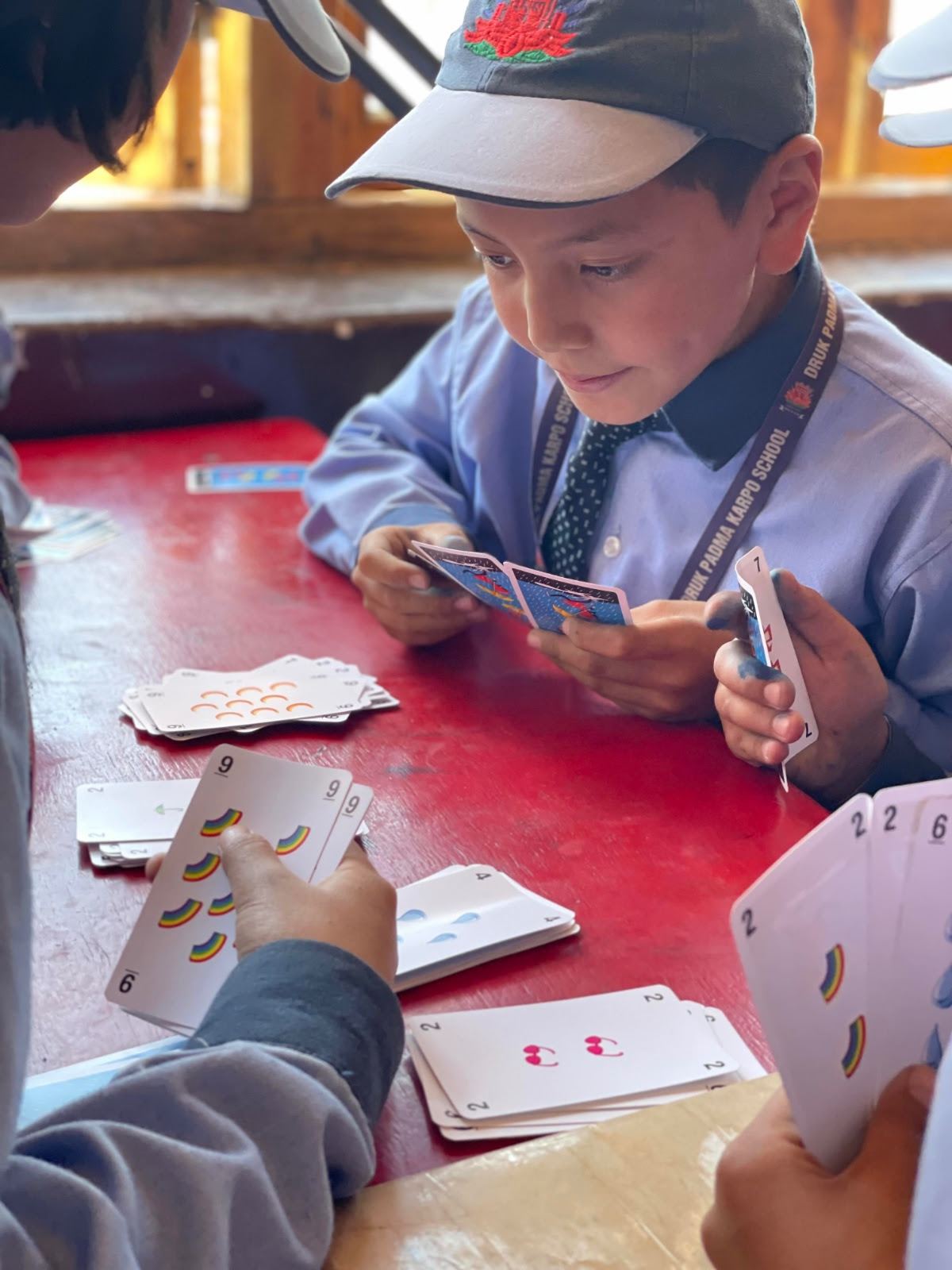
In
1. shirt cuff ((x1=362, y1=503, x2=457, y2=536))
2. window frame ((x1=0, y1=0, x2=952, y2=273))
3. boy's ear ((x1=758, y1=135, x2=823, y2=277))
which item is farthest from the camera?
window frame ((x1=0, y1=0, x2=952, y2=273))

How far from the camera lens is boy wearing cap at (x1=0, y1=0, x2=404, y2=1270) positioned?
2.10 feet

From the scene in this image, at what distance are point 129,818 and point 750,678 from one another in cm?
55

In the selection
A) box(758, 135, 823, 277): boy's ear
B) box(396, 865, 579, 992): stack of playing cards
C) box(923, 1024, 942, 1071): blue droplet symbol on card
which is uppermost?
box(758, 135, 823, 277): boy's ear

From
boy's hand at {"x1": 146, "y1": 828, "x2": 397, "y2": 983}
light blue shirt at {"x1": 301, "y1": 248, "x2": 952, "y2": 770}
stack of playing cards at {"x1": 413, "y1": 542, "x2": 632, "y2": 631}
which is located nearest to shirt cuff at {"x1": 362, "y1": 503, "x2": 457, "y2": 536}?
light blue shirt at {"x1": 301, "y1": 248, "x2": 952, "y2": 770}

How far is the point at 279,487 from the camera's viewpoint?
7.07 ft

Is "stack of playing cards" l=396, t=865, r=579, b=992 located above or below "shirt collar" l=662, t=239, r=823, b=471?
below

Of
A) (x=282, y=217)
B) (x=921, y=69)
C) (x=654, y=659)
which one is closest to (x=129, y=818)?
(x=654, y=659)

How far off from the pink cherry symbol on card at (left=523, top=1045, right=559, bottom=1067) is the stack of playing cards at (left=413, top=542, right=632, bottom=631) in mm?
476

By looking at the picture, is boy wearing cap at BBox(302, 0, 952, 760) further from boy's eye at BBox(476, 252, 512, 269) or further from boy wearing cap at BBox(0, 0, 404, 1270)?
boy wearing cap at BBox(0, 0, 404, 1270)

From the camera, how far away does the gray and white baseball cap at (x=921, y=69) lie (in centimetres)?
136

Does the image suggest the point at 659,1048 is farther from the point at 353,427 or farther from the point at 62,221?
the point at 62,221

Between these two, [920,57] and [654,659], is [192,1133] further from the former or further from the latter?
[920,57]

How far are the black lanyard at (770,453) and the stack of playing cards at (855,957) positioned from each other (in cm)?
75

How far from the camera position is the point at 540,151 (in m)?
1.19
